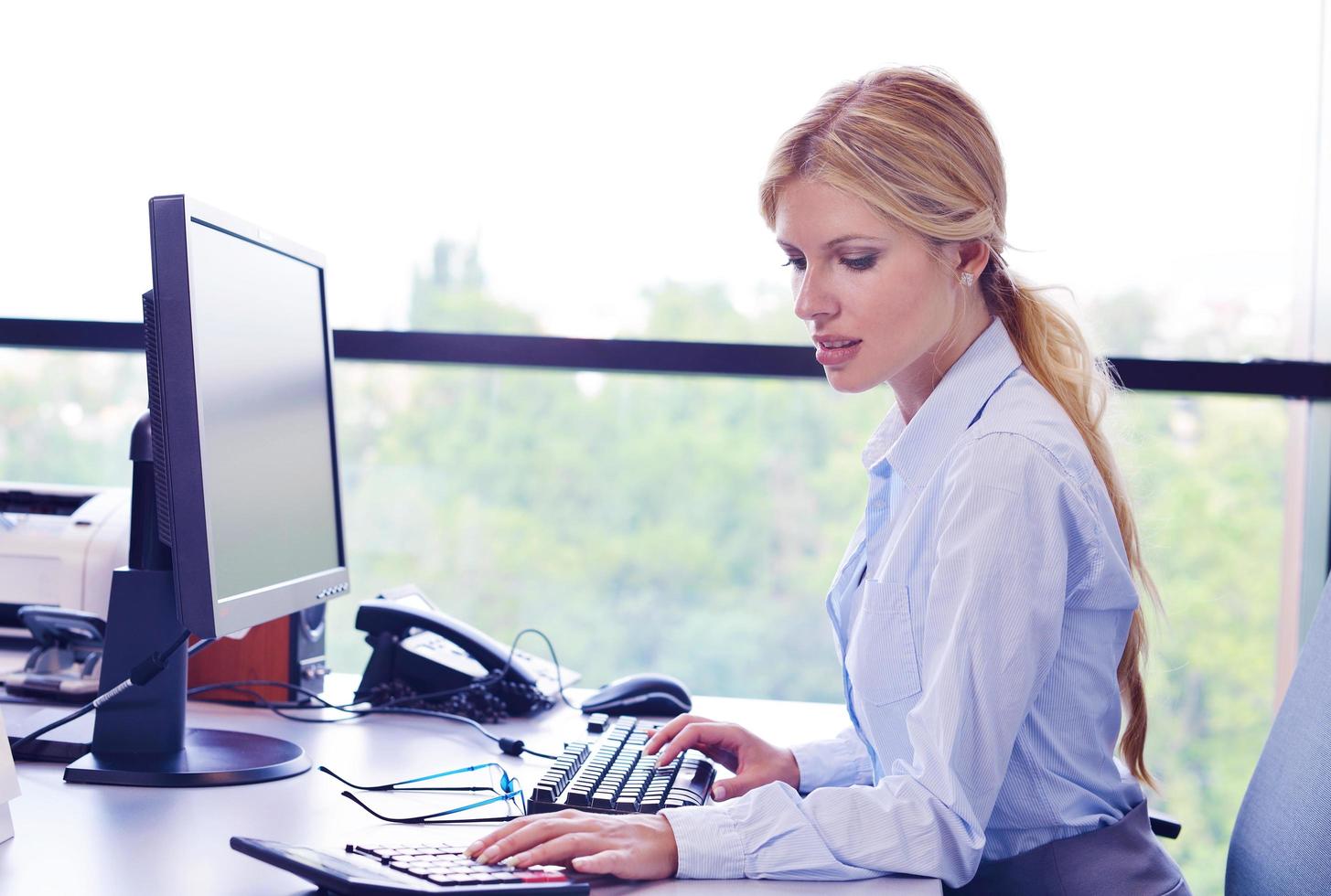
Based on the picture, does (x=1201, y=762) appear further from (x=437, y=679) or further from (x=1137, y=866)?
(x=437, y=679)

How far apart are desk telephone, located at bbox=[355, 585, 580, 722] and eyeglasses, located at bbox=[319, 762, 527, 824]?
30 cm

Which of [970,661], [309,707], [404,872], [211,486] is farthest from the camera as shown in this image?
[309,707]

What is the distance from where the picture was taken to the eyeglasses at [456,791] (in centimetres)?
98

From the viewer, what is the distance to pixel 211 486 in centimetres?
100

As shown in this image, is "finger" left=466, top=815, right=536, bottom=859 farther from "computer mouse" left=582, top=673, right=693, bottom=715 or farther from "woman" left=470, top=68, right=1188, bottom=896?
"computer mouse" left=582, top=673, right=693, bottom=715

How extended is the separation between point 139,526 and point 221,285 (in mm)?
266

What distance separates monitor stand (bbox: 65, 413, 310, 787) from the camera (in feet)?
3.57

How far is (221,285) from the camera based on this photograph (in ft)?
3.51

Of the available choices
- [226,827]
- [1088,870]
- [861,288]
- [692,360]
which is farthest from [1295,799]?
[692,360]

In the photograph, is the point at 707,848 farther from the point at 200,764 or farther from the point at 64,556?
the point at 64,556

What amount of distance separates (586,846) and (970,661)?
0.33m

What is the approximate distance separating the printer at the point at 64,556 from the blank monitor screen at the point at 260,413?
0.37 metres

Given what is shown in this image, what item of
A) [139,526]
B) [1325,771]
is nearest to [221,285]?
[139,526]

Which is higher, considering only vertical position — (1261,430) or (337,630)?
(1261,430)
